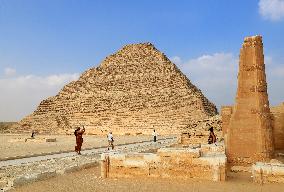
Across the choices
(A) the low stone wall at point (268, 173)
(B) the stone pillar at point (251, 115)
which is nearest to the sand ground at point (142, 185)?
(A) the low stone wall at point (268, 173)

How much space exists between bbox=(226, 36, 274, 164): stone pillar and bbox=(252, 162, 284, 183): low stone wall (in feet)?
5.95

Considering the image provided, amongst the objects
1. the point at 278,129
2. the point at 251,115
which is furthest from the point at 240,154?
the point at 278,129

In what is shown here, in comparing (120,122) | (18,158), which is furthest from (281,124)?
(120,122)

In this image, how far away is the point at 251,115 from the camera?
36.4 ft

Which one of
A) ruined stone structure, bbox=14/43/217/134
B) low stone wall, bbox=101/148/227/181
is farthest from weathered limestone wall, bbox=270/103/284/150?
ruined stone structure, bbox=14/43/217/134

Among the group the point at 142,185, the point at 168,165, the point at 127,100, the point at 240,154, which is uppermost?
the point at 127,100

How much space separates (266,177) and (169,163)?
2.18 meters

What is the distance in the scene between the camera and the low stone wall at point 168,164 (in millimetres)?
9312

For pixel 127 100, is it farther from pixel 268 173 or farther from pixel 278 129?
pixel 268 173

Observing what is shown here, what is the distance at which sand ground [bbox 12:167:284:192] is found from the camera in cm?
836

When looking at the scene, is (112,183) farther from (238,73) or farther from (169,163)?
(238,73)

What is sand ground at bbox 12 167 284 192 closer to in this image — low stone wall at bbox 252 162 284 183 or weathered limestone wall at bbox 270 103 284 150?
low stone wall at bbox 252 162 284 183

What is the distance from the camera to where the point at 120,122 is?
64500mm

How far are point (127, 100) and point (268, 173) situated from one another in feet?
206
